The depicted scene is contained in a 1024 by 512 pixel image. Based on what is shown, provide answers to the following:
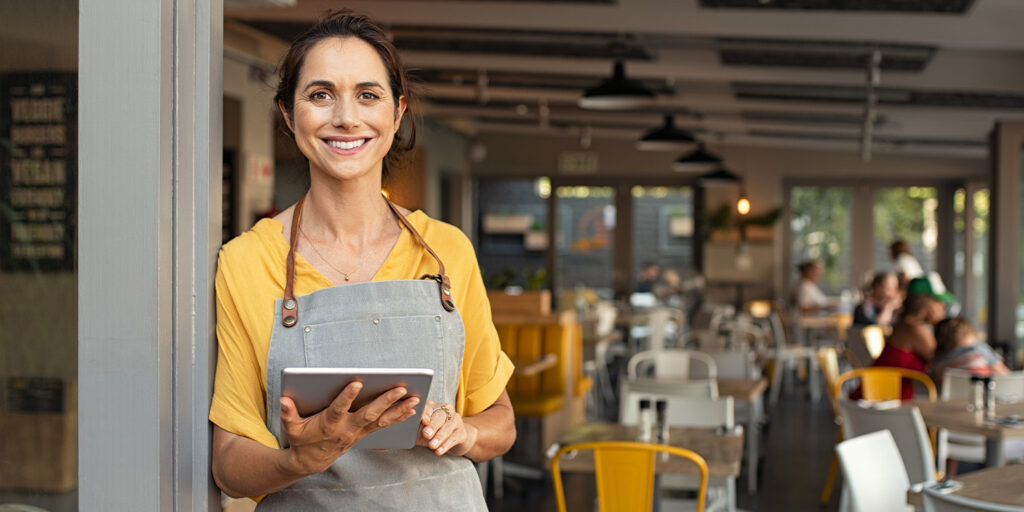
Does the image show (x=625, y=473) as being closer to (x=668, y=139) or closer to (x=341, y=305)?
(x=341, y=305)

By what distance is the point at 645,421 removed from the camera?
4.78 metres

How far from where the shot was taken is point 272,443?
1.62 m

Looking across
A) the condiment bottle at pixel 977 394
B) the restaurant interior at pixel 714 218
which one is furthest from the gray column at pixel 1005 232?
the condiment bottle at pixel 977 394

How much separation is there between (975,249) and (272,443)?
16.2 metres

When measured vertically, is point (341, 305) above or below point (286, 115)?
below

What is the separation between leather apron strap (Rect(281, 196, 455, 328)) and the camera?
1628 millimetres

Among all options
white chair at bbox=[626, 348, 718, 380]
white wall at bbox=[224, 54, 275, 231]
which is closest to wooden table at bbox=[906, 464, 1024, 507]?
white chair at bbox=[626, 348, 718, 380]

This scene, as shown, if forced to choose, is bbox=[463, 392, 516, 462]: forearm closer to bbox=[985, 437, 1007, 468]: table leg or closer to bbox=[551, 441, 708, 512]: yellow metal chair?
bbox=[551, 441, 708, 512]: yellow metal chair

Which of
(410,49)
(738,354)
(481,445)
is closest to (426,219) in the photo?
(481,445)

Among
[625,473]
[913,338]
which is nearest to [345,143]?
[625,473]

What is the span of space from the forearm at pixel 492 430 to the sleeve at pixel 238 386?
1.07 ft

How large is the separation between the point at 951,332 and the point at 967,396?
26.0 inches

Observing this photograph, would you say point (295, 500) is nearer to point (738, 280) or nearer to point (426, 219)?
point (426, 219)

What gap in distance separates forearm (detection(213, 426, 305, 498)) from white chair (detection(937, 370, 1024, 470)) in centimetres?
495
